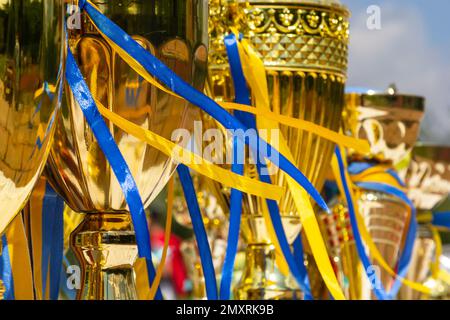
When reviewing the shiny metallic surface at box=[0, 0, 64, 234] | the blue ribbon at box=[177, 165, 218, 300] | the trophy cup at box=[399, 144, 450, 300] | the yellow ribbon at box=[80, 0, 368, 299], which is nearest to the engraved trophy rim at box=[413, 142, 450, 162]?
the trophy cup at box=[399, 144, 450, 300]

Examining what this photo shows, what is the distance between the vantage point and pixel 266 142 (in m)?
0.78

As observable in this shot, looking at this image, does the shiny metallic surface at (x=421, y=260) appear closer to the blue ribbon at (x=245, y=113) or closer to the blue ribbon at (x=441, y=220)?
the blue ribbon at (x=441, y=220)

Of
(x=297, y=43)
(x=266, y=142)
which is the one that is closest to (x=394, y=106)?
(x=297, y=43)

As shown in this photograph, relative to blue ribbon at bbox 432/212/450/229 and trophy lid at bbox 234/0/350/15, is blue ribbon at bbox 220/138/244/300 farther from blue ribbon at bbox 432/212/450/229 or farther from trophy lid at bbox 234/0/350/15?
blue ribbon at bbox 432/212/450/229

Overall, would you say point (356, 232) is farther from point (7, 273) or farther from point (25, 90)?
point (25, 90)

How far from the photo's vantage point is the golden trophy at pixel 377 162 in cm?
130

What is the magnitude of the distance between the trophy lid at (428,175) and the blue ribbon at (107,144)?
2.71 ft

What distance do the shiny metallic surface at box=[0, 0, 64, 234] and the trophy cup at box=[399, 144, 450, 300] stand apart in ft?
3.02

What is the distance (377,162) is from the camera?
1.33 meters

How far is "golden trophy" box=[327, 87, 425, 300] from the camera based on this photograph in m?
1.30

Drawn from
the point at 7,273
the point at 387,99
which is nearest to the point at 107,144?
the point at 7,273

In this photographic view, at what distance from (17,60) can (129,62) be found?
140 millimetres

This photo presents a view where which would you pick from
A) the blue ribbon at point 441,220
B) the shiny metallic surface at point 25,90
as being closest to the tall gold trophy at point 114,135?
the shiny metallic surface at point 25,90

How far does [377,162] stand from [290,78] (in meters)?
0.38
